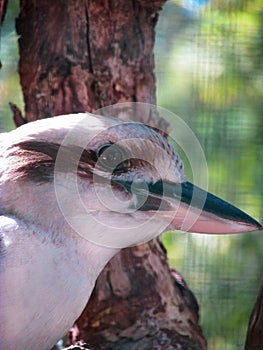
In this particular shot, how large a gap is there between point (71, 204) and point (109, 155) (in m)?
0.10

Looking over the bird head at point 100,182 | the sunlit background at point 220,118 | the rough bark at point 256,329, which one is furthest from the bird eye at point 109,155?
the sunlit background at point 220,118

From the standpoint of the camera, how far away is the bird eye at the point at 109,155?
1447 millimetres

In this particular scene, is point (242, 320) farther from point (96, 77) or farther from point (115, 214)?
point (115, 214)

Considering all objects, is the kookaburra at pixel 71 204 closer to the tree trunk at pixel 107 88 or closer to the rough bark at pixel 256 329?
the rough bark at pixel 256 329

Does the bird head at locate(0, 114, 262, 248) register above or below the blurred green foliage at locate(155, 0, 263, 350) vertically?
above

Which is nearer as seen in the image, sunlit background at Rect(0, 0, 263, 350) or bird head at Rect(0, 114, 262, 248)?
bird head at Rect(0, 114, 262, 248)

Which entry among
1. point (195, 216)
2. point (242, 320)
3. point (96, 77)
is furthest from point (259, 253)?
point (195, 216)

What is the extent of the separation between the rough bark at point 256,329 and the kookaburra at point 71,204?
0.90 feet

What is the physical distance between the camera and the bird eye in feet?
4.75

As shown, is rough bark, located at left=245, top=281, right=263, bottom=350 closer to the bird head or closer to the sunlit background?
the bird head

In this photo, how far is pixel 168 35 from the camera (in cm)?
278

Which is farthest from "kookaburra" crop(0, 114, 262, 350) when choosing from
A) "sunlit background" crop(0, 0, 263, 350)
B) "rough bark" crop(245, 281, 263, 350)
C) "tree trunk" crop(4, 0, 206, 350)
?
"sunlit background" crop(0, 0, 263, 350)

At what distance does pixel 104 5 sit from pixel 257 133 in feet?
3.44

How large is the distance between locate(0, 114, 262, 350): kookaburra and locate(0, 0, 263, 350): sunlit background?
49.1 inches
